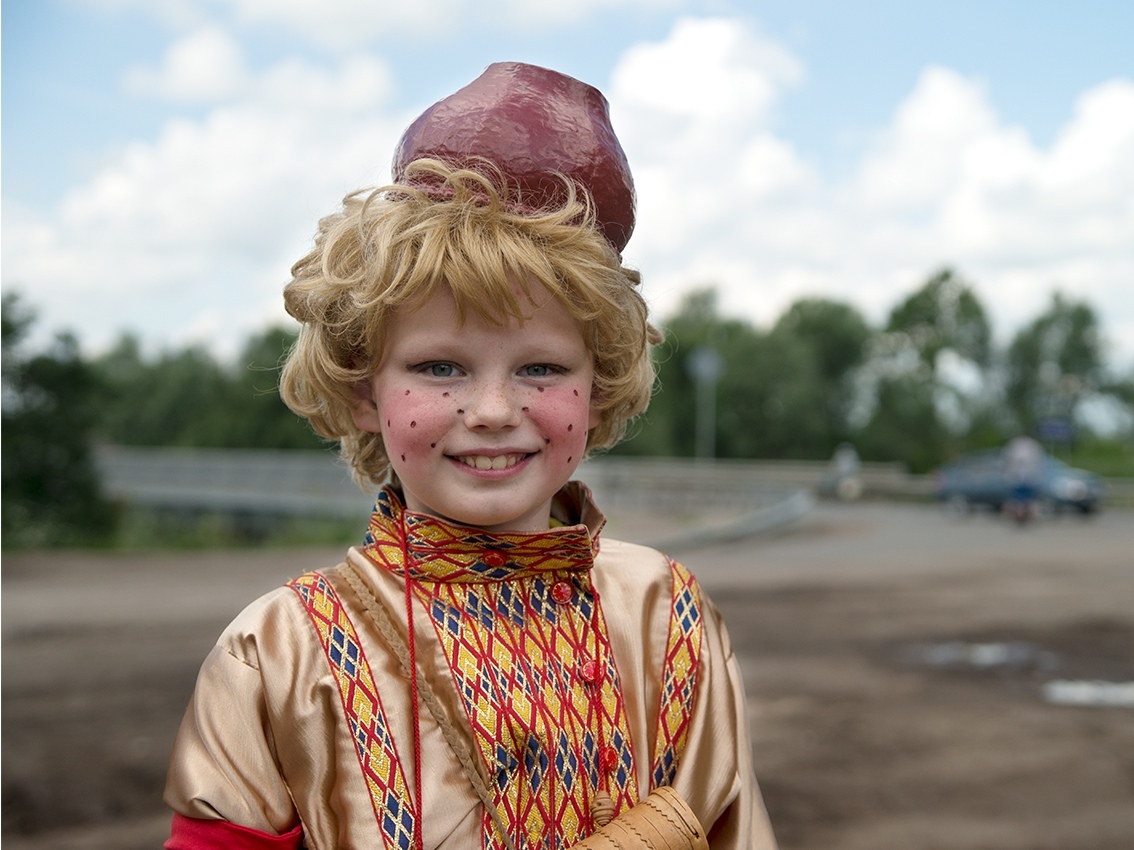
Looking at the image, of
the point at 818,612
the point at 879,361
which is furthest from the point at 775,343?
the point at 818,612

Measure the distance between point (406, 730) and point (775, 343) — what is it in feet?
129

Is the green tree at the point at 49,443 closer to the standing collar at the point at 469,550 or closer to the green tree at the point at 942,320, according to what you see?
the standing collar at the point at 469,550

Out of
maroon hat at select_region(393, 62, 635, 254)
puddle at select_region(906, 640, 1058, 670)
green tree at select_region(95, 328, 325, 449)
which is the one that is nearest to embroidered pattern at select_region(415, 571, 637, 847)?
maroon hat at select_region(393, 62, 635, 254)

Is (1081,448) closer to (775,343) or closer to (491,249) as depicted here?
(775,343)

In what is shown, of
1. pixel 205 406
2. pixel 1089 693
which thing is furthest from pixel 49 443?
pixel 205 406

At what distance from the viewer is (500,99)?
5.22 ft

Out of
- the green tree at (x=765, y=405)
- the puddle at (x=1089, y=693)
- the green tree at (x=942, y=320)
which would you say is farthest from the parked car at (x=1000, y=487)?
the green tree at (x=942, y=320)

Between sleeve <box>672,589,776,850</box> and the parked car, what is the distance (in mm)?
19425

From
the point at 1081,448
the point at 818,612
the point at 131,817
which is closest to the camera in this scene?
the point at 131,817

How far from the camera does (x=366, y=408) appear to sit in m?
1.73

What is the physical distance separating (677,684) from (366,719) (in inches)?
20.2

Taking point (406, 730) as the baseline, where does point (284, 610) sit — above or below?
above

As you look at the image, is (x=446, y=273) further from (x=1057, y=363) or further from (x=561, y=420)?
(x=1057, y=363)

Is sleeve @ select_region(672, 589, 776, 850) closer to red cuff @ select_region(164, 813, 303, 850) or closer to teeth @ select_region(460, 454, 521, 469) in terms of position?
teeth @ select_region(460, 454, 521, 469)
